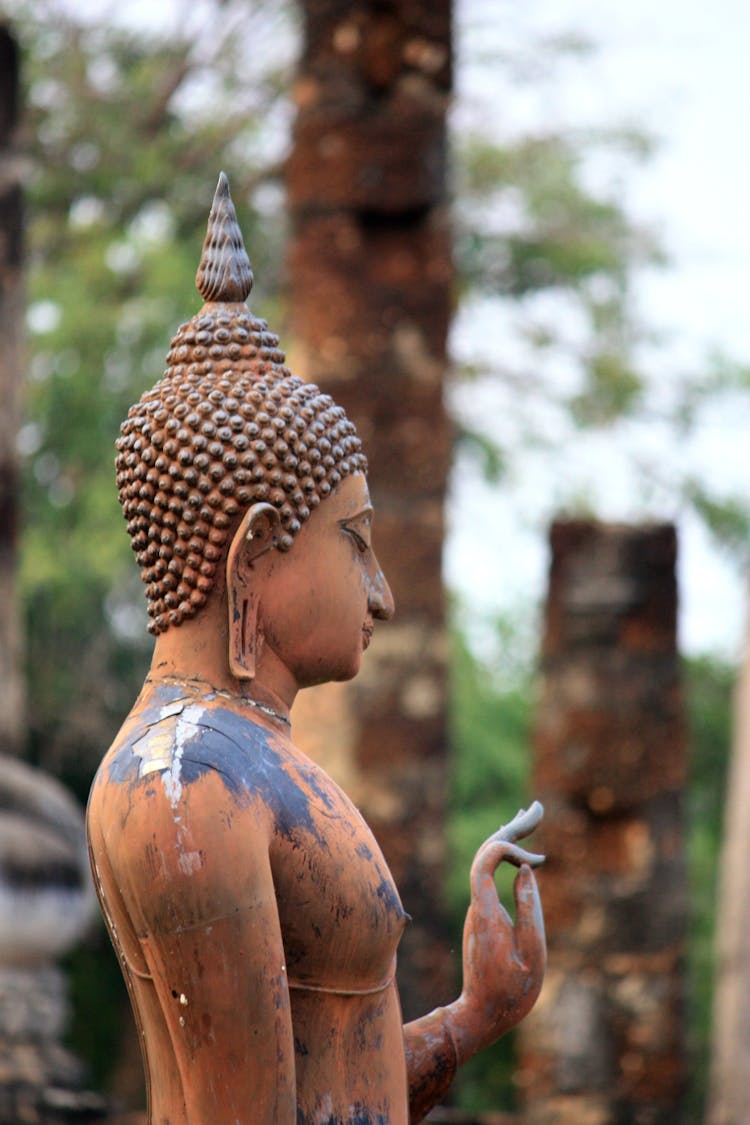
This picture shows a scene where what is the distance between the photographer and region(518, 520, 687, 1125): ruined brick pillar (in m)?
7.56

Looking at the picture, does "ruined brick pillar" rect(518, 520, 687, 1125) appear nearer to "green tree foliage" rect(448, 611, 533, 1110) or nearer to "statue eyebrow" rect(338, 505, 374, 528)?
"green tree foliage" rect(448, 611, 533, 1110)

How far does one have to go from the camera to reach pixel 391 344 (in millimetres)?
6770

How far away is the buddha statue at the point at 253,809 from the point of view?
2.56 m

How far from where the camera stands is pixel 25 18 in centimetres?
1246

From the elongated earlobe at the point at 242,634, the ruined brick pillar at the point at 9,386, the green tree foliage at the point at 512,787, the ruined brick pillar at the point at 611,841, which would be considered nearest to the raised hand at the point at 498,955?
the elongated earlobe at the point at 242,634

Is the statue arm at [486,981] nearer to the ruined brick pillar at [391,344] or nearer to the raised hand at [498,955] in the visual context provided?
the raised hand at [498,955]

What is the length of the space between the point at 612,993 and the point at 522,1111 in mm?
805

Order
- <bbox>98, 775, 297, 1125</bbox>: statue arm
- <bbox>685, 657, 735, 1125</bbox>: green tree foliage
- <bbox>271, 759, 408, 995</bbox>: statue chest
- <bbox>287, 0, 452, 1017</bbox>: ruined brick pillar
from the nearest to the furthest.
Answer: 1. <bbox>98, 775, 297, 1125</bbox>: statue arm
2. <bbox>271, 759, 408, 995</bbox>: statue chest
3. <bbox>287, 0, 452, 1017</bbox>: ruined brick pillar
4. <bbox>685, 657, 735, 1125</bbox>: green tree foliage

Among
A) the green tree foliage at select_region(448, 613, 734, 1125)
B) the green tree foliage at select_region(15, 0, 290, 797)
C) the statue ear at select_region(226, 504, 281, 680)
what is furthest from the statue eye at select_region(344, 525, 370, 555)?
the green tree foliage at select_region(448, 613, 734, 1125)

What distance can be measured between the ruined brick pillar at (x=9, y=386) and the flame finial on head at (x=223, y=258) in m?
3.99

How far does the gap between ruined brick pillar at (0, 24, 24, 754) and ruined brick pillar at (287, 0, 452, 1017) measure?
1.07 meters

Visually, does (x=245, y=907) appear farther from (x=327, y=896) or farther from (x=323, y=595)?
(x=323, y=595)

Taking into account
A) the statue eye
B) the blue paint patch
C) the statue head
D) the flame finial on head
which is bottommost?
the blue paint patch

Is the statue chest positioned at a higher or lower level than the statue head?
lower
